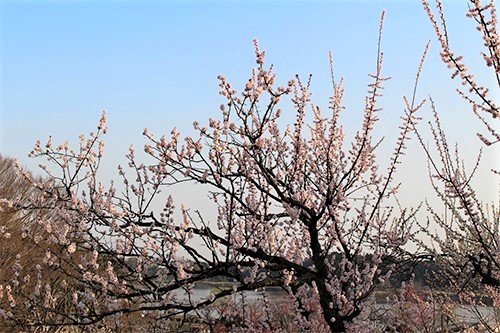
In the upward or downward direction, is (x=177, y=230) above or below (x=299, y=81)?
below

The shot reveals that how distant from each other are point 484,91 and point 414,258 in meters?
2.68

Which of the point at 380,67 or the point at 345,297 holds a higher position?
the point at 380,67

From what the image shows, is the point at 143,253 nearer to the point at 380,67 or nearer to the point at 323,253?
the point at 323,253

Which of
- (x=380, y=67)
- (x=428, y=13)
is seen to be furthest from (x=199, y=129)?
(x=428, y=13)

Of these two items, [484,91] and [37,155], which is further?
→ [37,155]

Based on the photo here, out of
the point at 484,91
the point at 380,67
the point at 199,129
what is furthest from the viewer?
the point at 199,129

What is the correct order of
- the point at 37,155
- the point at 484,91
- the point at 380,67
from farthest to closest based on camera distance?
the point at 37,155
the point at 380,67
the point at 484,91

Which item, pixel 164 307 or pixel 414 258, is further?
pixel 414 258

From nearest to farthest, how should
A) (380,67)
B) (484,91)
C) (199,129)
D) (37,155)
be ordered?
(484,91) → (380,67) → (199,129) → (37,155)

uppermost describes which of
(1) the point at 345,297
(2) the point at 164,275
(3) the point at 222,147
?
(3) the point at 222,147

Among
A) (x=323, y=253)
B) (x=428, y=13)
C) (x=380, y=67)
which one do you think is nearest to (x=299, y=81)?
(x=380, y=67)

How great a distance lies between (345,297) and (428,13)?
2.57 m

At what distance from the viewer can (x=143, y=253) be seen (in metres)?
4.78

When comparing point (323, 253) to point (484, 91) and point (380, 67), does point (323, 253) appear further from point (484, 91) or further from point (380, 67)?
point (484, 91)
